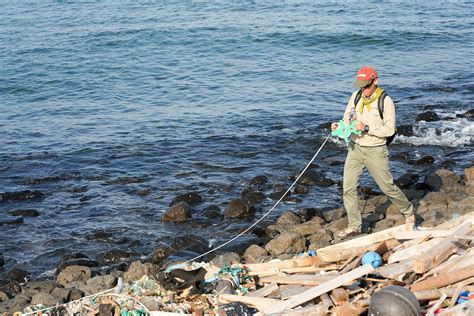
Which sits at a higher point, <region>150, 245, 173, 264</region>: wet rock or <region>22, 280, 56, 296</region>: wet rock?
<region>22, 280, 56, 296</region>: wet rock

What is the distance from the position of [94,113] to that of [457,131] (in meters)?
10.8

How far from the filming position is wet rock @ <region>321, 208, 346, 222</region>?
13086 millimetres

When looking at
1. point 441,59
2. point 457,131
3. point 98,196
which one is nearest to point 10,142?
point 98,196

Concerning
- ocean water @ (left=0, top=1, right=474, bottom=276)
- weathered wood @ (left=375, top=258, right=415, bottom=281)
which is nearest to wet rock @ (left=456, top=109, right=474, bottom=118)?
ocean water @ (left=0, top=1, right=474, bottom=276)

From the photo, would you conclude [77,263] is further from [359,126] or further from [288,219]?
[359,126]

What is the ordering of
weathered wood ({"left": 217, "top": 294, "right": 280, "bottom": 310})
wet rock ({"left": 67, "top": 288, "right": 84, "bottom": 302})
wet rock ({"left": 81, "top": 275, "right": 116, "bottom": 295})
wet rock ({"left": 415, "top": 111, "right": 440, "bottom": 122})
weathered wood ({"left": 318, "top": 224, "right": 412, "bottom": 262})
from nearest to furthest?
weathered wood ({"left": 217, "top": 294, "right": 280, "bottom": 310}), weathered wood ({"left": 318, "top": 224, "right": 412, "bottom": 262}), wet rock ({"left": 67, "top": 288, "right": 84, "bottom": 302}), wet rock ({"left": 81, "top": 275, "right": 116, "bottom": 295}), wet rock ({"left": 415, "top": 111, "right": 440, "bottom": 122})

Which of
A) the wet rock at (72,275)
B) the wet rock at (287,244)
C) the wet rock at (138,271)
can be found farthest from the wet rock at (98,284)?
the wet rock at (287,244)

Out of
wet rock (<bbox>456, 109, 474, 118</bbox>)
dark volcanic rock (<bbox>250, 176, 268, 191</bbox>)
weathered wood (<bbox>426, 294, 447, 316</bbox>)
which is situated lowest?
wet rock (<bbox>456, 109, 474, 118</bbox>)

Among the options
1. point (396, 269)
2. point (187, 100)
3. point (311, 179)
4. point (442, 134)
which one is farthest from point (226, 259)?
point (187, 100)

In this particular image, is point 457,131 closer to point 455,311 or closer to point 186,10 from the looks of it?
point 455,311

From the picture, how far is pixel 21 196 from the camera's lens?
15258 millimetres

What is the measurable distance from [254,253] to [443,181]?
4.89 m

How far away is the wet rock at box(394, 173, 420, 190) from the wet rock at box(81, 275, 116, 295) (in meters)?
6.60

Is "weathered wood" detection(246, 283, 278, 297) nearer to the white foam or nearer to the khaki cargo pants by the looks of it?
the khaki cargo pants
